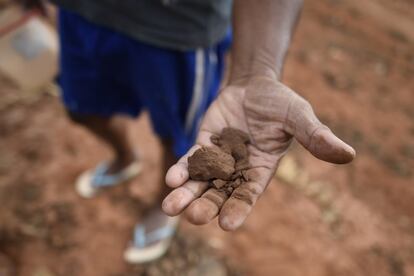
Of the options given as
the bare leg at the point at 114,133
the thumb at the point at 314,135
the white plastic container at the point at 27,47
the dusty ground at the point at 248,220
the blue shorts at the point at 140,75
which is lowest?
the dusty ground at the point at 248,220

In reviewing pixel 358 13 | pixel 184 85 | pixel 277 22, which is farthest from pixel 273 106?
pixel 358 13

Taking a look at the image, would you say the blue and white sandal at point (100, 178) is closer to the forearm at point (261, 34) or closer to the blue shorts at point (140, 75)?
the blue shorts at point (140, 75)

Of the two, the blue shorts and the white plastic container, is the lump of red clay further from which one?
the white plastic container

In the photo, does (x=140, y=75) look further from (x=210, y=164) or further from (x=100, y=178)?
(x=100, y=178)

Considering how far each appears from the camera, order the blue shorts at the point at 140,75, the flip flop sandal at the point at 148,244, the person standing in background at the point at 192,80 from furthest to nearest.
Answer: the flip flop sandal at the point at 148,244 → the blue shorts at the point at 140,75 → the person standing in background at the point at 192,80

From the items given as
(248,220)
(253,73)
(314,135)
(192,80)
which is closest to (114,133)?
(192,80)

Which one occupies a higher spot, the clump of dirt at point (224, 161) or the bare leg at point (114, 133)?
the clump of dirt at point (224, 161)

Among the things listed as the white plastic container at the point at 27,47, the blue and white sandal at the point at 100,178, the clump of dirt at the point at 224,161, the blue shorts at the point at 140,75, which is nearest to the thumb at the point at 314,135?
the clump of dirt at the point at 224,161
